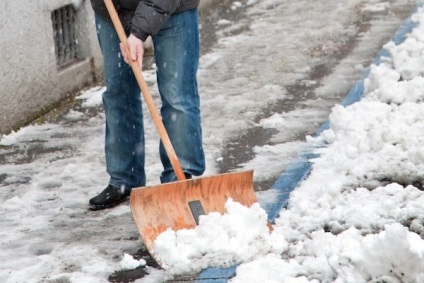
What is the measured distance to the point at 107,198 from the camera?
5930 millimetres

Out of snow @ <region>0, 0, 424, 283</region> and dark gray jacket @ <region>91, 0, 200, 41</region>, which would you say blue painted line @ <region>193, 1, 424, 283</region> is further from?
dark gray jacket @ <region>91, 0, 200, 41</region>

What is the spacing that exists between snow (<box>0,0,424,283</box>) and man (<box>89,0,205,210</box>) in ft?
0.84

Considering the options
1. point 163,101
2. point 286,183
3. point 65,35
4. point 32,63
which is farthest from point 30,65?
point 286,183

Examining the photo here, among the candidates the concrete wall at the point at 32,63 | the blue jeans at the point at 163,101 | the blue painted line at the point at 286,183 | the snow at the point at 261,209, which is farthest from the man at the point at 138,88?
the concrete wall at the point at 32,63

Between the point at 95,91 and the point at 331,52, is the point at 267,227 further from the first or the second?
the point at 331,52

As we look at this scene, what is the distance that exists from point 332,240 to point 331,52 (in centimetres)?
502

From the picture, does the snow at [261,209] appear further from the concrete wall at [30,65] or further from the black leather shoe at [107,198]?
the concrete wall at [30,65]

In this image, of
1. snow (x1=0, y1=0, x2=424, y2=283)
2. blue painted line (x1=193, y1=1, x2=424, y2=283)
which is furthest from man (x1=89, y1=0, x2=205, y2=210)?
blue painted line (x1=193, y1=1, x2=424, y2=283)

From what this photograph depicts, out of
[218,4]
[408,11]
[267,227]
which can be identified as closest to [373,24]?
[408,11]

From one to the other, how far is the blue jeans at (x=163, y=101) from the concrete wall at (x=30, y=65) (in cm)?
192

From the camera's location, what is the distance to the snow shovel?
16.5 ft

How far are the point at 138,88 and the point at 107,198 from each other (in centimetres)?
67

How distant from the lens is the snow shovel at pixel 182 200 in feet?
16.5

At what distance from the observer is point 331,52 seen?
982 cm
